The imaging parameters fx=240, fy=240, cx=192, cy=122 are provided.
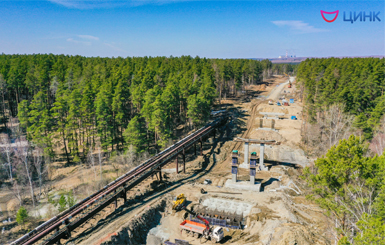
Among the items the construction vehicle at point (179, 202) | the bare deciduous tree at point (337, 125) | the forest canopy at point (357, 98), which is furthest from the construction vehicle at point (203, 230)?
the forest canopy at point (357, 98)

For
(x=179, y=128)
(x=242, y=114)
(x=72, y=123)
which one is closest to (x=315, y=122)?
(x=242, y=114)

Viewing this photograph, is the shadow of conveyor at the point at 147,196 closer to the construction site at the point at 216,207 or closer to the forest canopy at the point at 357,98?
the construction site at the point at 216,207

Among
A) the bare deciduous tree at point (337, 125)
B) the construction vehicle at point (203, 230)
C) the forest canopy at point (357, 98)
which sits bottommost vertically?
the construction vehicle at point (203, 230)

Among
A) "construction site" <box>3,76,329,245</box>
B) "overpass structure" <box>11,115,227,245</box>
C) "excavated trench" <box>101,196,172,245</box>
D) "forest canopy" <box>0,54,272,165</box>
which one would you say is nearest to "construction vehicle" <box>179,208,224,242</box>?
"construction site" <box>3,76,329,245</box>

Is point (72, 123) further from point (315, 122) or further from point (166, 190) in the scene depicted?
Answer: point (315, 122)

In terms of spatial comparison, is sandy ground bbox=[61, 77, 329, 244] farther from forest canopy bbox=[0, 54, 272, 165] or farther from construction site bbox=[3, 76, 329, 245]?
forest canopy bbox=[0, 54, 272, 165]

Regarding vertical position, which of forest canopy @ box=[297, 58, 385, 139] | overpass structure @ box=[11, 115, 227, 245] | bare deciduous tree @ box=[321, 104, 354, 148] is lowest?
overpass structure @ box=[11, 115, 227, 245]

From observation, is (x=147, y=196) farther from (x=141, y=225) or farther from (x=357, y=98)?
(x=357, y=98)
